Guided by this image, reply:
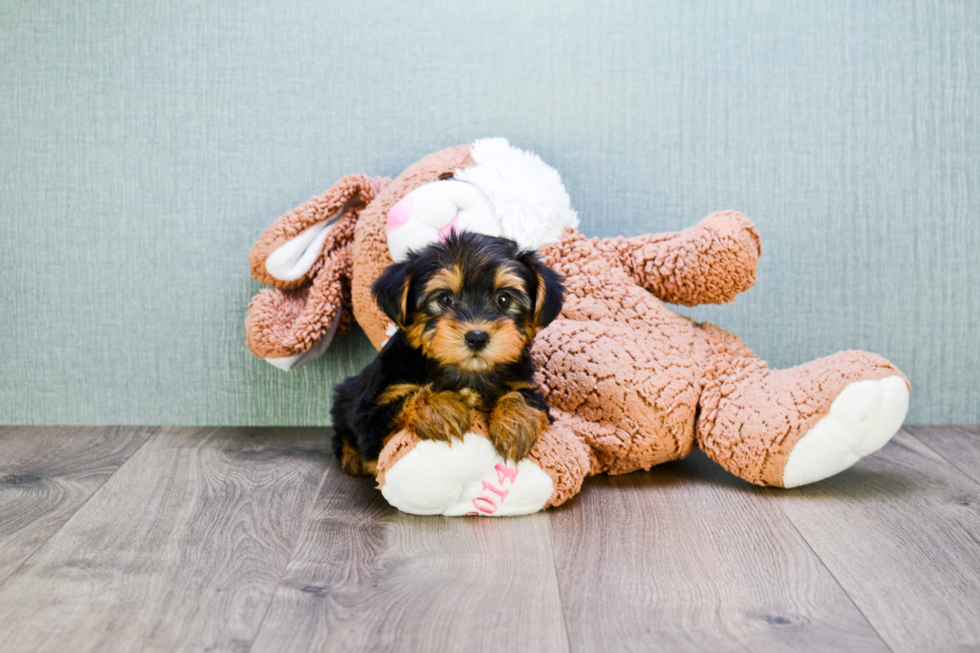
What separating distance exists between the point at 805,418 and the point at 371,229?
133 cm

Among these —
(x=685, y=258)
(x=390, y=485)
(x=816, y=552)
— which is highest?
(x=685, y=258)

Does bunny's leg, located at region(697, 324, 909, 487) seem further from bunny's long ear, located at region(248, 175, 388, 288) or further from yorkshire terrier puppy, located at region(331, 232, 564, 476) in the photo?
bunny's long ear, located at region(248, 175, 388, 288)

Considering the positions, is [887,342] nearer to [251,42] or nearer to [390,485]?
[390,485]

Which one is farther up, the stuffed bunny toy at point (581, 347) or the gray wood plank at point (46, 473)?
the stuffed bunny toy at point (581, 347)

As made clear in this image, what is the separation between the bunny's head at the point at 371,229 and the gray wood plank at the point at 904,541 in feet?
3.48

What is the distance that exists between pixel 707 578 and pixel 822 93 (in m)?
1.84

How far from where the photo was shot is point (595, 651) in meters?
1.39

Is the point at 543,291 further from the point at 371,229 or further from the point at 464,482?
the point at 371,229

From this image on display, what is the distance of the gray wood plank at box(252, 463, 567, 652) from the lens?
4.68ft

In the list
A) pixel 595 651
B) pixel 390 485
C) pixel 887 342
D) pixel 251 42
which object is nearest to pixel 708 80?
pixel 887 342

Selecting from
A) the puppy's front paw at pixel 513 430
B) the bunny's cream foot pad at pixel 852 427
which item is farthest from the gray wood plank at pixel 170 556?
the bunny's cream foot pad at pixel 852 427

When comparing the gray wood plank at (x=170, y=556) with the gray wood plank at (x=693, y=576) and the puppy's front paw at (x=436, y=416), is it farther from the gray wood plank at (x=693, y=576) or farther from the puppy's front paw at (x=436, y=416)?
the gray wood plank at (x=693, y=576)

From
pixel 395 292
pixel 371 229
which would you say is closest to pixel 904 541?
pixel 395 292

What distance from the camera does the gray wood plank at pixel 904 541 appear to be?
4.89 ft
